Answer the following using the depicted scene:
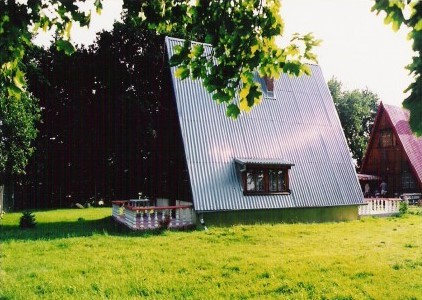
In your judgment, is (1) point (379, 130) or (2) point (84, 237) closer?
(2) point (84, 237)

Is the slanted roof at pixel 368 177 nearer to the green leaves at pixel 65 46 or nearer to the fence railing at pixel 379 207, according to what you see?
the fence railing at pixel 379 207

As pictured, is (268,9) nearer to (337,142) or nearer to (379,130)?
(337,142)

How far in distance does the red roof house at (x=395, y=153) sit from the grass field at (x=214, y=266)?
2266 centimetres

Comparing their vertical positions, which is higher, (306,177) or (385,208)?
(306,177)

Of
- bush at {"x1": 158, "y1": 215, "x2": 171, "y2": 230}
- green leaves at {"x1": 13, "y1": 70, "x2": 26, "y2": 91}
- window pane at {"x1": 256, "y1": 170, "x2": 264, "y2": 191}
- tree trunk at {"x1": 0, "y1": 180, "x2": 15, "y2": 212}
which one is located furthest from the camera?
tree trunk at {"x1": 0, "y1": 180, "x2": 15, "y2": 212}

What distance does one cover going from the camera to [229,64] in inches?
236

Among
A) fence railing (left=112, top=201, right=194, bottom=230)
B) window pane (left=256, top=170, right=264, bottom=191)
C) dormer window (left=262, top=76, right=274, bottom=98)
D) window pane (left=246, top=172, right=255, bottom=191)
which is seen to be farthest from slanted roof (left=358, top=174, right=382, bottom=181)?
fence railing (left=112, top=201, right=194, bottom=230)

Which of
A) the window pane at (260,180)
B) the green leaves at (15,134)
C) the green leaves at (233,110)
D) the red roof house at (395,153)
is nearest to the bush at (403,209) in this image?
the red roof house at (395,153)

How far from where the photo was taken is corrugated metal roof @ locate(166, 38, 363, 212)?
17703mm

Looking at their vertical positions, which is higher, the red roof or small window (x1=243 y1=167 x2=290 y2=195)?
the red roof

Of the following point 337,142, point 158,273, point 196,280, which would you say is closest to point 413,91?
point 196,280

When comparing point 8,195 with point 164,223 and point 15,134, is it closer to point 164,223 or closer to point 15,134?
point 15,134

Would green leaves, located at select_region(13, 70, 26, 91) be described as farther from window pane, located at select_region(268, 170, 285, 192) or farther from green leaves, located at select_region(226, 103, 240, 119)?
window pane, located at select_region(268, 170, 285, 192)

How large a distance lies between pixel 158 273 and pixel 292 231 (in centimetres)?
804
